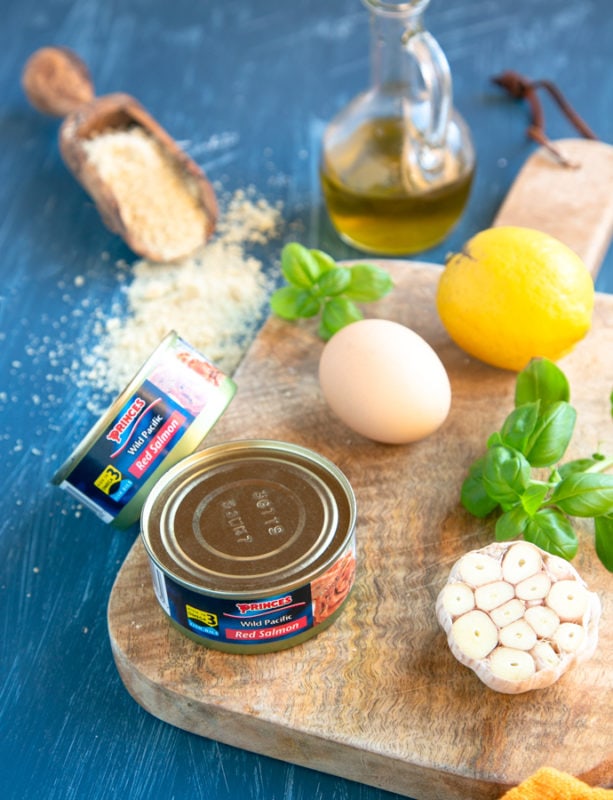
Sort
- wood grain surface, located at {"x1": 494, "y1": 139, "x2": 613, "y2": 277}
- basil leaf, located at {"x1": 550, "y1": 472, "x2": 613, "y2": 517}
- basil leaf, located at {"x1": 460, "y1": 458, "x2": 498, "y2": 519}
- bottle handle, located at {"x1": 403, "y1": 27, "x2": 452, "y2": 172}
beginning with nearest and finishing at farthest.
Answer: basil leaf, located at {"x1": 550, "y1": 472, "x2": 613, "y2": 517} → basil leaf, located at {"x1": 460, "y1": 458, "x2": 498, "y2": 519} → bottle handle, located at {"x1": 403, "y1": 27, "x2": 452, "y2": 172} → wood grain surface, located at {"x1": 494, "y1": 139, "x2": 613, "y2": 277}

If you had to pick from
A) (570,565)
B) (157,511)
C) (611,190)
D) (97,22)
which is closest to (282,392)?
(157,511)

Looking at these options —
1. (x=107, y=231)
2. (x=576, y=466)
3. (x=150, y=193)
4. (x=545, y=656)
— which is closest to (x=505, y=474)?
(x=576, y=466)

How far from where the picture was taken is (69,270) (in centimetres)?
225

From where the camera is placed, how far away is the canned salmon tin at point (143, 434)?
61.2 inches

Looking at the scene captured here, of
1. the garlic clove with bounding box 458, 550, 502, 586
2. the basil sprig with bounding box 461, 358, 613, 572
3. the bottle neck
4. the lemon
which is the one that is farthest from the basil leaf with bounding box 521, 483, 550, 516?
the bottle neck

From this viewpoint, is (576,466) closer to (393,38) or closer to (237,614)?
(237,614)

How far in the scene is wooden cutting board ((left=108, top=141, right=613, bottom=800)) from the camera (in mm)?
1315

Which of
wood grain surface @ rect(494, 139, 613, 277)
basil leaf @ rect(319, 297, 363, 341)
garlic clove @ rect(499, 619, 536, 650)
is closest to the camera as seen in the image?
garlic clove @ rect(499, 619, 536, 650)

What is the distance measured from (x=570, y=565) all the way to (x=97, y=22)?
223 cm

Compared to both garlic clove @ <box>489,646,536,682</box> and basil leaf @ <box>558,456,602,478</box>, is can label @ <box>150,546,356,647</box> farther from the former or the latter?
basil leaf @ <box>558,456,602,478</box>

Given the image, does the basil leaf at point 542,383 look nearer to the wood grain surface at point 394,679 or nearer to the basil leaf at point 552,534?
the wood grain surface at point 394,679

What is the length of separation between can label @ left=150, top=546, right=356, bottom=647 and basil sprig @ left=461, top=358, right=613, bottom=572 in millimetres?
239

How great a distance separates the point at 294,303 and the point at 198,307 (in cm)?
25

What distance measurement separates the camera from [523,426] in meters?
1.56
